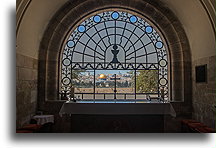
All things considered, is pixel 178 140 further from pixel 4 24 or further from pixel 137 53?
pixel 137 53

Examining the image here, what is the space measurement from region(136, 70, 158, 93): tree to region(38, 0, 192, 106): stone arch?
517 mm

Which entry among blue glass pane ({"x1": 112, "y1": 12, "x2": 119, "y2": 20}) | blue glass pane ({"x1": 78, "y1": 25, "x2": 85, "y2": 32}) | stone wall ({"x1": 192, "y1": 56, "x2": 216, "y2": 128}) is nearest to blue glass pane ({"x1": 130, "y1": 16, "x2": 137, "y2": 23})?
blue glass pane ({"x1": 112, "y1": 12, "x2": 119, "y2": 20})

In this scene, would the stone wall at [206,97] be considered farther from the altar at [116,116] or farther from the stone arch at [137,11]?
the altar at [116,116]

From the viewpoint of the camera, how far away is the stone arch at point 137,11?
195 inches

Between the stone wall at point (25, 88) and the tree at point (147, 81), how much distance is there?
9.68ft

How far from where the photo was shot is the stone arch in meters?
4.96

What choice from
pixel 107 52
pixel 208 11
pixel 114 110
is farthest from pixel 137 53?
pixel 208 11

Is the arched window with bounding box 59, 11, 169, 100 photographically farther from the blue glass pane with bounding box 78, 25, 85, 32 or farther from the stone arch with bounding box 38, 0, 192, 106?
the stone arch with bounding box 38, 0, 192, 106

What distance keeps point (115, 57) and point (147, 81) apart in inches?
48.2

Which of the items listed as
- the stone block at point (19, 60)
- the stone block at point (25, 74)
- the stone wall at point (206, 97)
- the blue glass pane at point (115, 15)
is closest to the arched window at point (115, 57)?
the blue glass pane at point (115, 15)

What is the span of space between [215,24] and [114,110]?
8.85ft

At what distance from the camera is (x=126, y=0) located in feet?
17.3

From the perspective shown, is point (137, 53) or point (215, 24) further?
point (137, 53)

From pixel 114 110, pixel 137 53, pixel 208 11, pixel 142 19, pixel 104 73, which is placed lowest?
pixel 114 110
